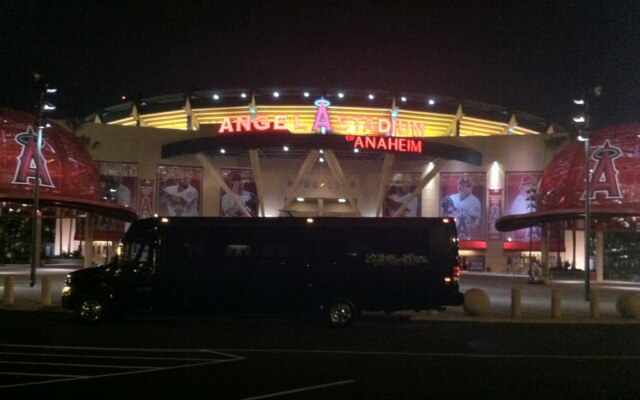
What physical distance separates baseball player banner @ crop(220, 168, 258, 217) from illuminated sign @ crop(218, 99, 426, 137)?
4.99m

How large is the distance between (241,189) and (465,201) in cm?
2028

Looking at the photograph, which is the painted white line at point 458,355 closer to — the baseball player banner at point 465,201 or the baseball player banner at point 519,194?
the baseball player banner at point 519,194

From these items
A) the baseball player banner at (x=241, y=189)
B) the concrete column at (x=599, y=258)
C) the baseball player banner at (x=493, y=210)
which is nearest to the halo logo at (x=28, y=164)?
the baseball player banner at (x=241, y=189)

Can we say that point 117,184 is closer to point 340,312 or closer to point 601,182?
point 601,182

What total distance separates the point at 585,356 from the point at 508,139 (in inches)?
2148

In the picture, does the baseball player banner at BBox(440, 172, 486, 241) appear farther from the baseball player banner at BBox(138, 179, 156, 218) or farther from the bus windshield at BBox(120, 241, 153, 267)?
the bus windshield at BBox(120, 241, 153, 267)

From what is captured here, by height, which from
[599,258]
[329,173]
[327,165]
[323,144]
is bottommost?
[599,258]

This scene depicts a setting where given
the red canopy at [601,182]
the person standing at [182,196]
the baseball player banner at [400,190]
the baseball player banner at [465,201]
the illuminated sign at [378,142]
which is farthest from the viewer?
the baseball player banner at [400,190]

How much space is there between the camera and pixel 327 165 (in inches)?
2667

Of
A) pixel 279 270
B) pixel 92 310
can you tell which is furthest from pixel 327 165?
pixel 92 310

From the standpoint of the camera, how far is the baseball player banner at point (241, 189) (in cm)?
6750

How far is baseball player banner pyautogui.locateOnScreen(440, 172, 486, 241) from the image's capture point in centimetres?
6669

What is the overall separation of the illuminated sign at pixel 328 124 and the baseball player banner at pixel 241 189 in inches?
196

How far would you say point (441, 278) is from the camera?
19.5m
